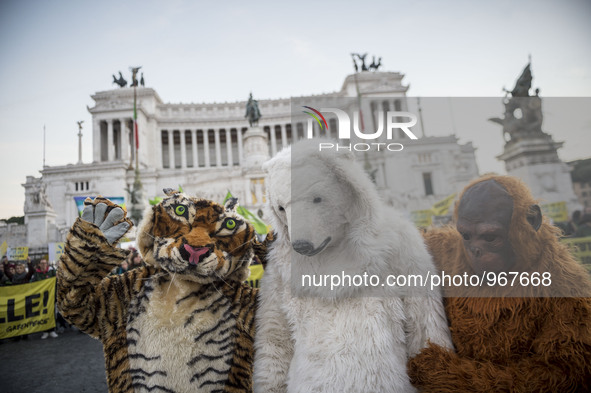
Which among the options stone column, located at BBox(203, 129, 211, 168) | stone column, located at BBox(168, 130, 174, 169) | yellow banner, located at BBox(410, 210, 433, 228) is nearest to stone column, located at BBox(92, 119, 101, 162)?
stone column, located at BBox(168, 130, 174, 169)

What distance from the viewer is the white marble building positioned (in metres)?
1.44

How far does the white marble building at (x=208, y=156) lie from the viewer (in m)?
1.44

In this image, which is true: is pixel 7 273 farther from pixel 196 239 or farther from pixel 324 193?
pixel 324 193

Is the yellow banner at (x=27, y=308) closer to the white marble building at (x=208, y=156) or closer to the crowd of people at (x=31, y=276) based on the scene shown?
the crowd of people at (x=31, y=276)

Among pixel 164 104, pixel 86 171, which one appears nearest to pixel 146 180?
pixel 86 171

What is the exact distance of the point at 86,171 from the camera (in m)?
25.4

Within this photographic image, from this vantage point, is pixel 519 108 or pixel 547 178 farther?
pixel 519 108

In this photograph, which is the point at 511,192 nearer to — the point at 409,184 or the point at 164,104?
the point at 409,184

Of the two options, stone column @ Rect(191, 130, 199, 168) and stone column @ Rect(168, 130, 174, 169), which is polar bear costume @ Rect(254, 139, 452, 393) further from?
stone column @ Rect(168, 130, 174, 169)

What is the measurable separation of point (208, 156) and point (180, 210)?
3785 cm

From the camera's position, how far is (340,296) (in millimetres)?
1314

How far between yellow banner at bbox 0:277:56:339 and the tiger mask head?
529 cm

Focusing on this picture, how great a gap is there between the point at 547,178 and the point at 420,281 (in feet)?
1.91

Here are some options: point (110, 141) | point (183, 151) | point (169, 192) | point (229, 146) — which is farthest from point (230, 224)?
point (229, 146)
